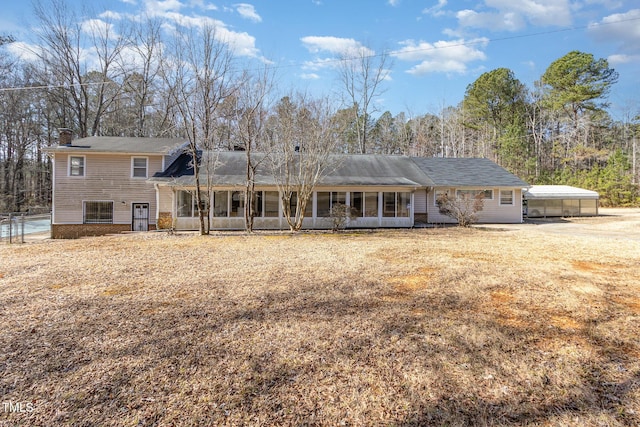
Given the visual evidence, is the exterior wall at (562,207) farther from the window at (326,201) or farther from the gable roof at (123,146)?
the gable roof at (123,146)

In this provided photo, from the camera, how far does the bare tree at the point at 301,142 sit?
44.4ft

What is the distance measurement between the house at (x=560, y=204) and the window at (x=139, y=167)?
2366 cm

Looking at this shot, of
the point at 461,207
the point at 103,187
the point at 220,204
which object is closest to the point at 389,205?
the point at 461,207

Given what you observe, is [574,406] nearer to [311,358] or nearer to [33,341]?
[311,358]

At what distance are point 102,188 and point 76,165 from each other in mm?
1740

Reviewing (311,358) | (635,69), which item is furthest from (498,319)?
(635,69)

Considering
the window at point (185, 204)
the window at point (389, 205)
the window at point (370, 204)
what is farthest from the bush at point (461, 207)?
the window at point (185, 204)

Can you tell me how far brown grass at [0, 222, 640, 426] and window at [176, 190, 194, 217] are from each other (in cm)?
862

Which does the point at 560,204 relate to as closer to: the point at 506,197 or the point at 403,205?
the point at 506,197

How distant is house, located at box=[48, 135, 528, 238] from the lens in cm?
1547

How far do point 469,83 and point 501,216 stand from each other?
80.4 feet

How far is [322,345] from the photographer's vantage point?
3279 millimetres

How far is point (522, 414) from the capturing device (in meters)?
2.27

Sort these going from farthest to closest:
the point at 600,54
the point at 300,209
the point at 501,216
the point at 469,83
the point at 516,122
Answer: the point at 469,83
the point at 516,122
the point at 600,54
the point at 501,216
the point at 300,209
